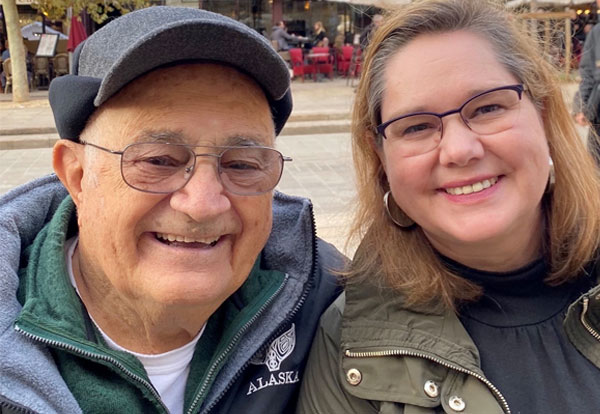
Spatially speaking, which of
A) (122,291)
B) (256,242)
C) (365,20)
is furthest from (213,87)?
(365,20)

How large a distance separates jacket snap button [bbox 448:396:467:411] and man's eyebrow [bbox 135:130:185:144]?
3.20 ft

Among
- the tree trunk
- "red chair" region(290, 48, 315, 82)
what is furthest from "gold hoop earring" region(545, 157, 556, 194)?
"red chair" region(290, 48, 315, 82)

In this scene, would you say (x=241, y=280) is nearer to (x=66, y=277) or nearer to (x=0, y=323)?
(x=66, y=277)

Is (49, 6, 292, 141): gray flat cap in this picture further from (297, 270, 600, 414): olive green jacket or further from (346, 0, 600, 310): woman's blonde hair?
(297, 270, 600, 414): olive green jacket

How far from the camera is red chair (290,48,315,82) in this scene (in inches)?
717

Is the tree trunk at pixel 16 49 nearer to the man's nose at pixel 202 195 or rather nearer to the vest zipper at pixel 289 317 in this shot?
the vest zipper at pixel 289 317

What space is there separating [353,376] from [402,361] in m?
0.14

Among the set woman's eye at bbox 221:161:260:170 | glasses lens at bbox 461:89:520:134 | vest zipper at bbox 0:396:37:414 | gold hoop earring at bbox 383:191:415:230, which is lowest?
vest zipper at bbox 0:396:37:414

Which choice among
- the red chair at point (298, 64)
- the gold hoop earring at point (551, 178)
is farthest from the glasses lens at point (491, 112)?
the red chair at point (298, 64)

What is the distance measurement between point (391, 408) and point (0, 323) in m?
1.05

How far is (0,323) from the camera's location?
1.64 metres

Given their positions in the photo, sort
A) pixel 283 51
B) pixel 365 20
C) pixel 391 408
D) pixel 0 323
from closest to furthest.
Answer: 1. pixel 0 323
2. pixel 391 408
3. pixel 283 51
4. pixel 365 20

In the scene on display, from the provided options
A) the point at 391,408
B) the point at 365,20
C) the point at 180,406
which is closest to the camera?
the point at 391,408

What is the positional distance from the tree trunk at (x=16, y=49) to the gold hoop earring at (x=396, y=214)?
13612mm
